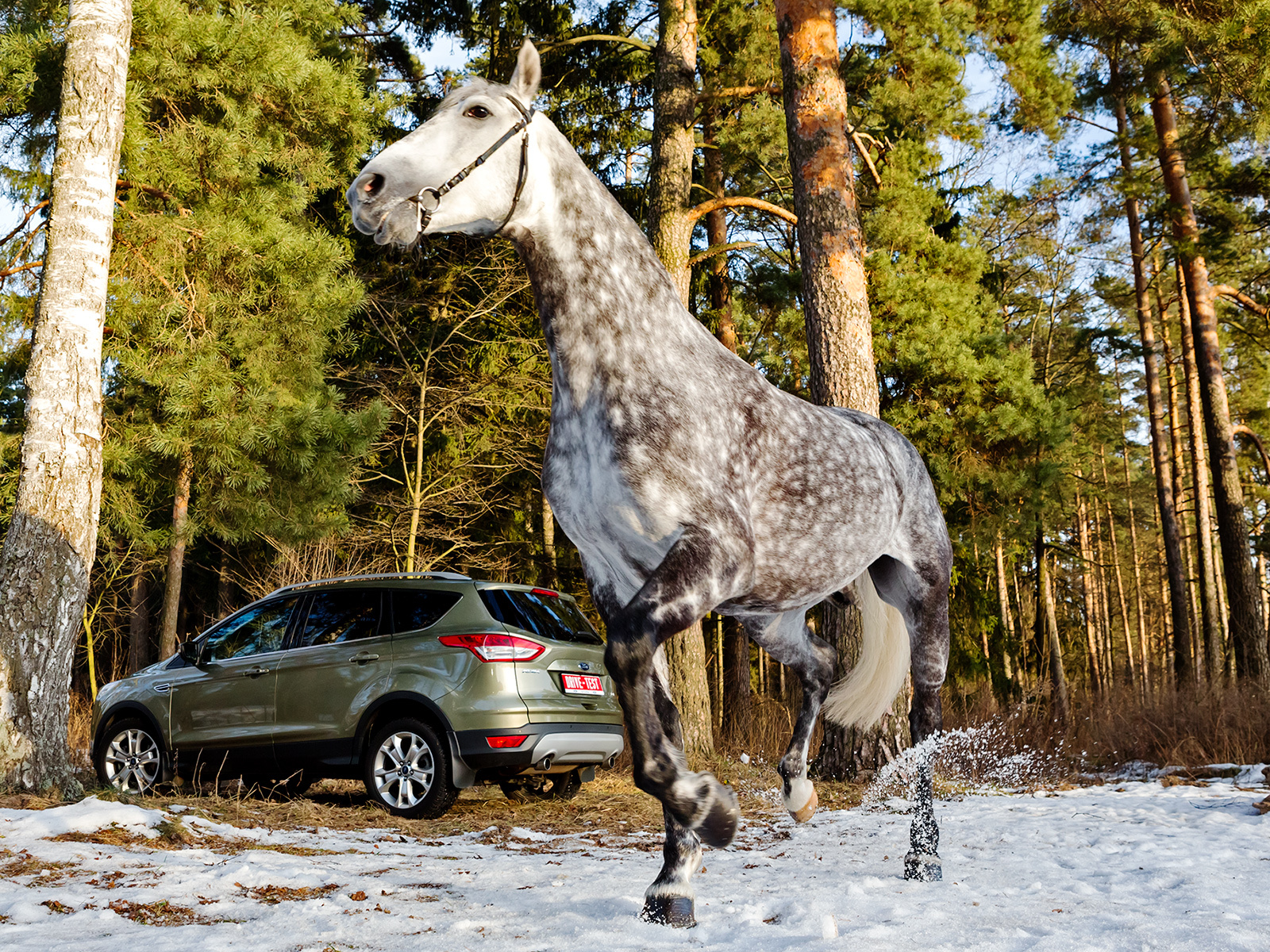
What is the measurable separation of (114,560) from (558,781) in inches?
409

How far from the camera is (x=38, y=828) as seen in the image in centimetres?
464

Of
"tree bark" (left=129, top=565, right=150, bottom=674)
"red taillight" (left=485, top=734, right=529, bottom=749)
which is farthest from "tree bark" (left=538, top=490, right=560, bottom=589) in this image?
"red taillight" (left=485, top=734, right=529, bottom=749)

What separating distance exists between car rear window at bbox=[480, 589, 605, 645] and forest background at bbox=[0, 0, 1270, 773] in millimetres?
2659

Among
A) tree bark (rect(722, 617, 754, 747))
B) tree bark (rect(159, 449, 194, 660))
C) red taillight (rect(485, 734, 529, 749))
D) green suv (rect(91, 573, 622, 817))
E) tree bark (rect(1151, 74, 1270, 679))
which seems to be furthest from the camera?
tree bark (rect(722, 617, 754, 747))

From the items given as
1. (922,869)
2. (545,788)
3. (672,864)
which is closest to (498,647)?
(545,788)

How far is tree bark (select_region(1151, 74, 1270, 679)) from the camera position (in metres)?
13.9

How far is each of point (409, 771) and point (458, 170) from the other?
5302 millimetres

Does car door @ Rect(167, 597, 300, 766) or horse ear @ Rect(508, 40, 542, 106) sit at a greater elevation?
horse ear @ Rect(508, 40, 542, 106)

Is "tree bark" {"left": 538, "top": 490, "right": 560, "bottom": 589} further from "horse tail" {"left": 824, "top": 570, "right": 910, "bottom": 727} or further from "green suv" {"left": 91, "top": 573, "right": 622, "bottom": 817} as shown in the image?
"horse tail" {"left": 824, "top": 570, "right": 910, "bottom": 727}

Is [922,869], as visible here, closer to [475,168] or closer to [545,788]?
[475,168]

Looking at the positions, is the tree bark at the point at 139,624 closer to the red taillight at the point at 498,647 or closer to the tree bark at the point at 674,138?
the tree bark at the point at 674,138

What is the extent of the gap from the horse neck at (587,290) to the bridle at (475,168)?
0.07m

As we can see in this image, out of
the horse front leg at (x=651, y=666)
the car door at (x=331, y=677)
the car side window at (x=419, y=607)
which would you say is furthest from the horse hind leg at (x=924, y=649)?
the car door at (x=331, y=677)

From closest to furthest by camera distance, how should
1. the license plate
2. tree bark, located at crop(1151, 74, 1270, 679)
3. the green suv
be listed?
the green suv < the license plate < tree bark, located at crop(1151, 74, 1270, 679)
